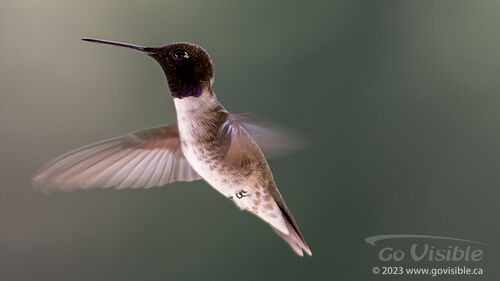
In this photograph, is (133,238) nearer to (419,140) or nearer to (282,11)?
(282,11)

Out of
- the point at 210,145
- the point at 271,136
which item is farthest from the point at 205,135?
the point at 271,136

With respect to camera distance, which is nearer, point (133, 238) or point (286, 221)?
point (286, 221)

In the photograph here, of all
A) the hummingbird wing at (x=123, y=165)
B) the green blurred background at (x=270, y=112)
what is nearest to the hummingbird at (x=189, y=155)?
the hummingbird wing at (x=123, y=165)

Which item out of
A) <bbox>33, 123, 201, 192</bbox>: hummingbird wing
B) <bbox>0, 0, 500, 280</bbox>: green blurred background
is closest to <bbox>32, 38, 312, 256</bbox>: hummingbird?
<bbox>33, 123, 201, 192</bbox>: hummingbird wing

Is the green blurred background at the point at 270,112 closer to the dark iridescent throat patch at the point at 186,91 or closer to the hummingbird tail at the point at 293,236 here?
the hummingbird tail at the point at 293,236

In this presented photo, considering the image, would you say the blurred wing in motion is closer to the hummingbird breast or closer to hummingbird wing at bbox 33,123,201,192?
the hummingbird breast

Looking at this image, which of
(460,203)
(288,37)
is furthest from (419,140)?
(288,37)
